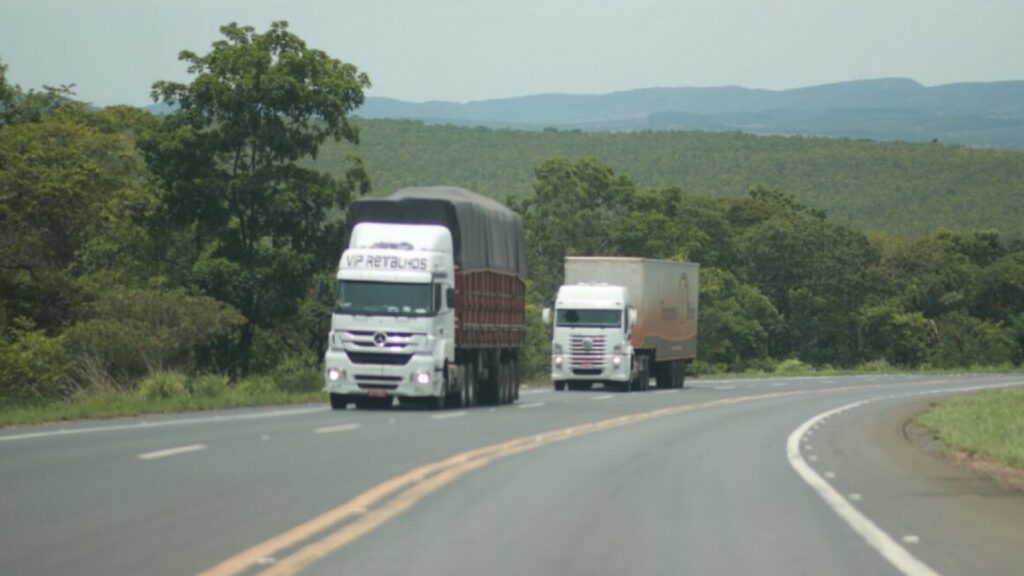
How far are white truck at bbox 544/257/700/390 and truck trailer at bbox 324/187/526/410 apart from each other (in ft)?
48.3

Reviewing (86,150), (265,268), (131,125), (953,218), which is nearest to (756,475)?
(265,268)

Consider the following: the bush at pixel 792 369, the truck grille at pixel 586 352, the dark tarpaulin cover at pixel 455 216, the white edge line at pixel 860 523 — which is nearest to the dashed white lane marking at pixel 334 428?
the white edge line at pixel 860 523

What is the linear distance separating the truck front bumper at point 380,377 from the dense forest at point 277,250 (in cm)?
617

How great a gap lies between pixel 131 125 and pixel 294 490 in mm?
A: 57860

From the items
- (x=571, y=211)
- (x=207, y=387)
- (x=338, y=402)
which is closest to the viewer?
(x=338, y=402)

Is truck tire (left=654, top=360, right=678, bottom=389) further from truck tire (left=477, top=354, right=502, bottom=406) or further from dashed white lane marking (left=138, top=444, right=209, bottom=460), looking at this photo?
dashed white lane marking (left=138, top=444, right=209, bottom=460)

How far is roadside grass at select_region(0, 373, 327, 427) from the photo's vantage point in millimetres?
29719

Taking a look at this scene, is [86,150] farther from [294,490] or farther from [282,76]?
[294,490]

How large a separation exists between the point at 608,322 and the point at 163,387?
62.0 feet

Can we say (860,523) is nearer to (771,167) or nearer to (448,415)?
(448,415)

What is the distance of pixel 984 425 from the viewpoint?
102 ft

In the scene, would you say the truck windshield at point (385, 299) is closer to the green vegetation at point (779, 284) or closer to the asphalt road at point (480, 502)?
the asphalt road at point (480, 502)

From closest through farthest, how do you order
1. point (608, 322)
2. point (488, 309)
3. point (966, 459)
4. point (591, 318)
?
point (966, 459)
point (488, 309)
point (608, 322)
point (591, 318)

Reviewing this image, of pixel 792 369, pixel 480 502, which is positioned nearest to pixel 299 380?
pixel 480 502
